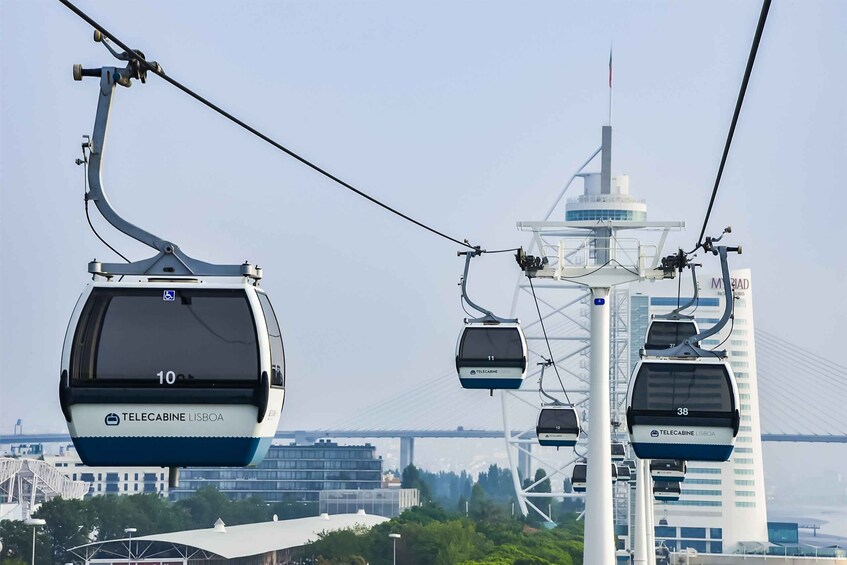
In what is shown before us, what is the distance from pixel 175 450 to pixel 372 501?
17425 cm

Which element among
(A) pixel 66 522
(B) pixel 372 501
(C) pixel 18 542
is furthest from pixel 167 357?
(B) pixel 372 501

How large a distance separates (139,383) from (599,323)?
2002 cm

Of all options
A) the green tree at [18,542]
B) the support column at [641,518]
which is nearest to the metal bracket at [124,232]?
the support column at [641,518]

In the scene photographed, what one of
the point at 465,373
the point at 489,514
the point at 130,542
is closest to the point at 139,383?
the point at 465,373

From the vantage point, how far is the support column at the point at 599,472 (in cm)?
3167

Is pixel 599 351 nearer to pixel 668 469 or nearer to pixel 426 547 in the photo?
pixel 668 469

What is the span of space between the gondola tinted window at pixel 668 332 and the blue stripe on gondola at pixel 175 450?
76.2ft

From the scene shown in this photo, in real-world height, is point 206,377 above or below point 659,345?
below

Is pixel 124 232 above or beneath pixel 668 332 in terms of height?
beneath

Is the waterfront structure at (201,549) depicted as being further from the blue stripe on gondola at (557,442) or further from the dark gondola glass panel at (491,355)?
the dark gondola glass panel at (491,355)

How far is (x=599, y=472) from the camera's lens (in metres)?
31.7

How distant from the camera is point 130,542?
337 ft

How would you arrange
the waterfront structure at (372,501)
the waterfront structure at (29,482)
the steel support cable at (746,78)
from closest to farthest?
the steel support cable at (746,78), the waterfront structure at (29,482), the waterfront structure at (372,501)

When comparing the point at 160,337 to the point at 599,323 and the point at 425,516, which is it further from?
the point at 425,516
